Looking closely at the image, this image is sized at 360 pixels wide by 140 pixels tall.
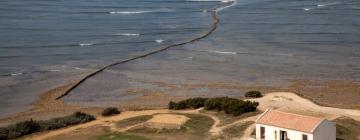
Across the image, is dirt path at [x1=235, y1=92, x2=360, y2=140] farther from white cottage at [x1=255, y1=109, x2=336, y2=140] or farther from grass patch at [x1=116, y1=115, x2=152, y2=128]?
grass patch at [x1=116, y1=115, x2=152, y2=128]

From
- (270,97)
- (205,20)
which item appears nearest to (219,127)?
(270,97)

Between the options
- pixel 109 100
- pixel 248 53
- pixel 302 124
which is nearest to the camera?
pixel 302 124

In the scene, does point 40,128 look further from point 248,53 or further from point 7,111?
point 248,53

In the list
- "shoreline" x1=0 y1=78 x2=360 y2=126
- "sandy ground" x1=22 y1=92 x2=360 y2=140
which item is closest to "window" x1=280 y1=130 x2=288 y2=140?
"sandy ground" x1=22 y1=92 x2=360 y2=140

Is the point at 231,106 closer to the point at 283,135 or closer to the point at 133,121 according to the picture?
the point at 133,121

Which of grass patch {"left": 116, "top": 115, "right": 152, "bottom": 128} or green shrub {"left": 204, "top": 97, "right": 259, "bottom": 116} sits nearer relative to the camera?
grass patch {"left": 116, "top": 115, "right": 152, "bottom": 128}

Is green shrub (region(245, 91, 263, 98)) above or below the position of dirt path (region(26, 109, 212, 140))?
above

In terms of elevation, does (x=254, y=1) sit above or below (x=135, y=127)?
above
